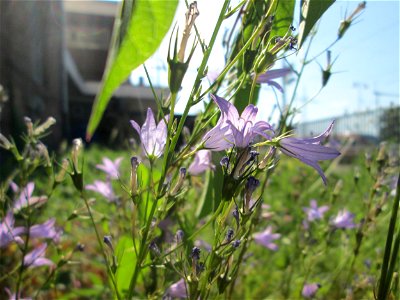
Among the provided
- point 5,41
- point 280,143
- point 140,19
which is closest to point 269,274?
point 280,143

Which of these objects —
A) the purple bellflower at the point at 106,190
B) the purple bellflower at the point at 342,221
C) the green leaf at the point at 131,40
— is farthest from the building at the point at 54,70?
the green leaf at the point at 131,40

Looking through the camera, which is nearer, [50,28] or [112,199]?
[112,199]

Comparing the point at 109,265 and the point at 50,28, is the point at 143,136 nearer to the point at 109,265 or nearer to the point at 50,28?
the point at 109,265

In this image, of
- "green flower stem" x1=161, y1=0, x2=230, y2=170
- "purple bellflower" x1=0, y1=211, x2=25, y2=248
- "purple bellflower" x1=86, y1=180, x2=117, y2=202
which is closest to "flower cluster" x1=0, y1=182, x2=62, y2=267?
"purple bellflower" x1=0, y1=211, x2=25, y2=248

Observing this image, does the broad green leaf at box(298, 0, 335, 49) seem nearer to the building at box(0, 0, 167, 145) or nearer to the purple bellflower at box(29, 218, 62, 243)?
the purple bellflower at box(29, 218, 62, 243)

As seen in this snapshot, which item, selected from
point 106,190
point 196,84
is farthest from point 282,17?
point 106,190

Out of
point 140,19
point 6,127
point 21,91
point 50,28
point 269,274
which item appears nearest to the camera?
point 140,19
